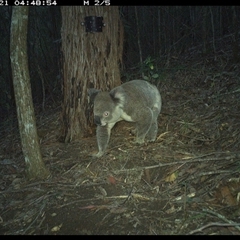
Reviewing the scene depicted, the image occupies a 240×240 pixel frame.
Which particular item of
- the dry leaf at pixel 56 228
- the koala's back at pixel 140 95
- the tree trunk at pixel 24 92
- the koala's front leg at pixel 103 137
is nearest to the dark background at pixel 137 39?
the koala's back at pixel 140 95

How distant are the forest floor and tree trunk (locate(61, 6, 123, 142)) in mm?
423

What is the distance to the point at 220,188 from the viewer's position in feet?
11.4

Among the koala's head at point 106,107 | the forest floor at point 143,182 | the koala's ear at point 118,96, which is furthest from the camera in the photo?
the koala's ear at point 118,96

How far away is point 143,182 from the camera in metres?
3.96

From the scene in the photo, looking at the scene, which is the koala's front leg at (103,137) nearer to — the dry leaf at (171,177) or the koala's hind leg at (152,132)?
the koala's hind leg at (152,132)

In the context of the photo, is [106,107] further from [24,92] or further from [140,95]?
[24,92]

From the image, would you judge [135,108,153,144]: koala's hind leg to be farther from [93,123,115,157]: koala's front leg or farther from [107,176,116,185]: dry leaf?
[107,176,116,185]: dry leaf

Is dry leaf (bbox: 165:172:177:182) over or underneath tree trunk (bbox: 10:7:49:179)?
underneath

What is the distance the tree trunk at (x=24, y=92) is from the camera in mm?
3811

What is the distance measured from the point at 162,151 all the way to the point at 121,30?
2.38 m

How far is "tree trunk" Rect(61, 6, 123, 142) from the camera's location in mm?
5148

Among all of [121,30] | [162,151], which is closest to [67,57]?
[121,30]

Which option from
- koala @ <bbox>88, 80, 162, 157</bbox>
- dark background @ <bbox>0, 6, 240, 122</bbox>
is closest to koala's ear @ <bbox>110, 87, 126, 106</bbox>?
koala @ <bbox>88, 80, 162, 157</bbox>

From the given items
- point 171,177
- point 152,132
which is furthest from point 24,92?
point 152,132
